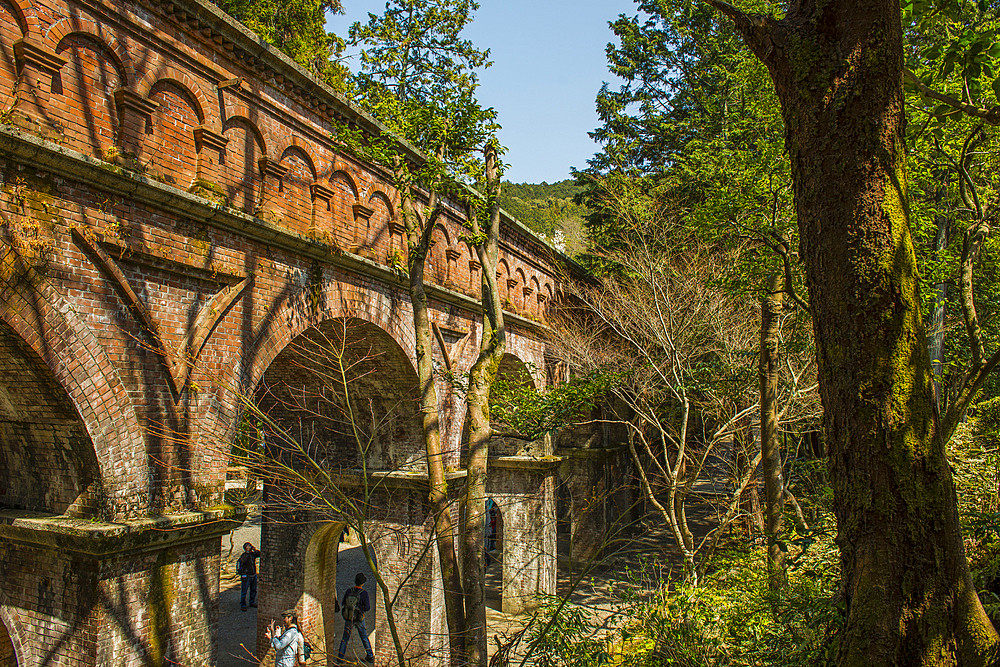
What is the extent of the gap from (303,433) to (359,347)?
2.01m

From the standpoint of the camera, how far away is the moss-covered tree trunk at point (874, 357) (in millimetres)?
2549

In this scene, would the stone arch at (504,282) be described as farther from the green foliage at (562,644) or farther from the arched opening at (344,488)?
the green foliage at (562,644)

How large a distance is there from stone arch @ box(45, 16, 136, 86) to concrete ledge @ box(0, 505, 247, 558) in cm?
346

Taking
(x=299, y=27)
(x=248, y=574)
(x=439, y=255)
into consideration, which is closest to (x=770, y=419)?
(x=439, y=255)

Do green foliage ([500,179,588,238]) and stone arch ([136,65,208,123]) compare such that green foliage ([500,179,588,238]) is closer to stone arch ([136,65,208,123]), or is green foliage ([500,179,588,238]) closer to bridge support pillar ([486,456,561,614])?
bridge support pillar ([486,456,561,614])

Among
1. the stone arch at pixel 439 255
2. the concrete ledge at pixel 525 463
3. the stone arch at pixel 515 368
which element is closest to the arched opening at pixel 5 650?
the stone arch at pixel 439 255

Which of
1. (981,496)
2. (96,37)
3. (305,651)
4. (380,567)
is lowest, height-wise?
(305,651)

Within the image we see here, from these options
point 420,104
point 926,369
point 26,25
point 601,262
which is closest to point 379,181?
point 420,104

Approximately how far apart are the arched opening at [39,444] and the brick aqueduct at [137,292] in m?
0.02

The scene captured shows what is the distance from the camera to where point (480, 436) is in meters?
7.18

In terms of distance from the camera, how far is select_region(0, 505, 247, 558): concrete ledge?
173 inches

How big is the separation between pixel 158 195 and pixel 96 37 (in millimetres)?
1212

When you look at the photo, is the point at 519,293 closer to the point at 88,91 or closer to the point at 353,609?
the point at 353,609

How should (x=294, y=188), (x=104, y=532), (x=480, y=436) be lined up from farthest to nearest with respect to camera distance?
(x=480, y=436)
(x=294, y=188)
(x=104, y=532)
